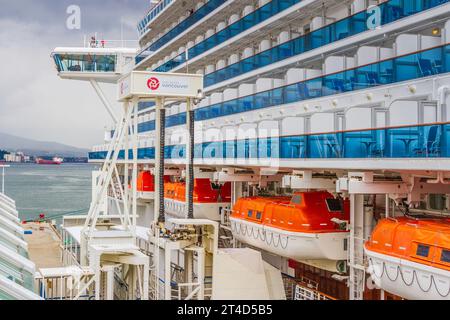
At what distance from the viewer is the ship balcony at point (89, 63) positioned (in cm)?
3091

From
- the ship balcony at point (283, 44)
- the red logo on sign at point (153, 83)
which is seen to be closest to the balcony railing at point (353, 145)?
the red logo on sign at point (153, 83)

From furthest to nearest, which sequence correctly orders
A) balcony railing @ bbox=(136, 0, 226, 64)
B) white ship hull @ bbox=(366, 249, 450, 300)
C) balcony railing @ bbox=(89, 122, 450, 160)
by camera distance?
balcony railing @ bbox=(136, 0, 226, 64) < white ship hull @ bbox=(366, 249, 450, 300) < balcony railing @ bbox=(89, 122, 450, 160)

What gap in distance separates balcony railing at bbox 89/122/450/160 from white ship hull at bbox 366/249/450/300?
1.63 meters

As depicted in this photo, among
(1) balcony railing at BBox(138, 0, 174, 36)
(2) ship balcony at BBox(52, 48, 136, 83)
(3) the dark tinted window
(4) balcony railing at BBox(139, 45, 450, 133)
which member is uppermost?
(1) balcony railing at BBox(138, 0, 174, 36)

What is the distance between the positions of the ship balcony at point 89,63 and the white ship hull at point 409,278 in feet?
77.6

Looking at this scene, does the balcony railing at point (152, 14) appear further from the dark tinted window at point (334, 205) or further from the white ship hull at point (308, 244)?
the dark tinted window at point (334, 205)

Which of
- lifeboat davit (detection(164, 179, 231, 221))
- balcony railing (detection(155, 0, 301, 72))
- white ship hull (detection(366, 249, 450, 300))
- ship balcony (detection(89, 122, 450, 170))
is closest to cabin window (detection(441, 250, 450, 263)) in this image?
white ship hull (detection(366, 249, 450, 300))

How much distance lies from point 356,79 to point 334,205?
2889 millimetres

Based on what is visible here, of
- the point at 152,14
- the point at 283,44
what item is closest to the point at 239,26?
the point at 283,44

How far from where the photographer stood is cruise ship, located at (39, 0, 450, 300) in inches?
374

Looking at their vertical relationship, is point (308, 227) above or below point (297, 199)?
below

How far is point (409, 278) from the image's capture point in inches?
358

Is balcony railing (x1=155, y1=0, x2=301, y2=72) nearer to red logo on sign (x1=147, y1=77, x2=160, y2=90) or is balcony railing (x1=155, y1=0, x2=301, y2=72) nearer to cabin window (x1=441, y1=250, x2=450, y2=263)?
red logo on sign (x1=147, y1=77, x2=160, y2=90)

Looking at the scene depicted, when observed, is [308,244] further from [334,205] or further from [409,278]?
[409,278]
